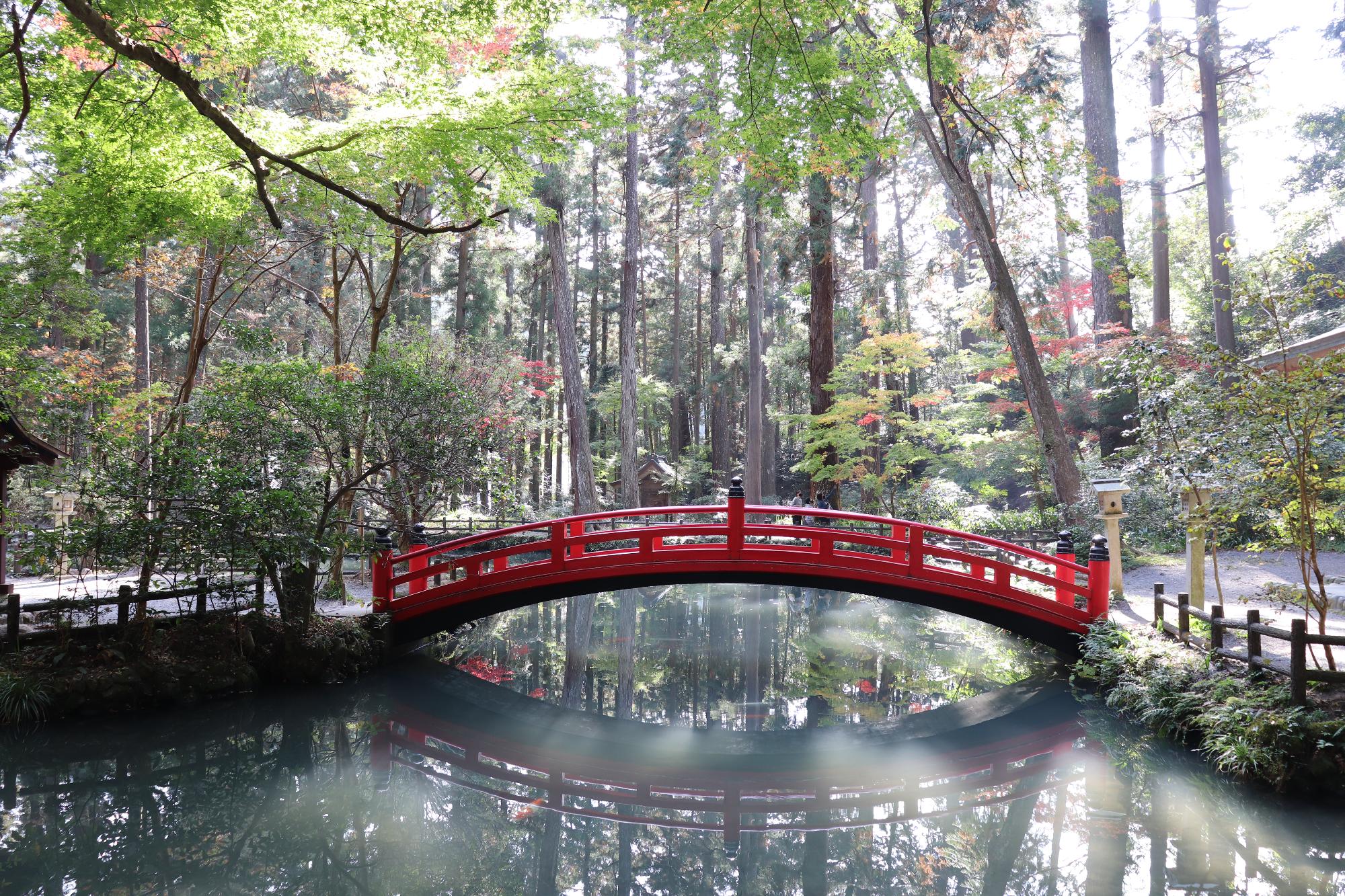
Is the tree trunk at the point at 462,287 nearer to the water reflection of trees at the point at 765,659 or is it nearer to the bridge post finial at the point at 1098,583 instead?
the water reflection of trees at the point at 765,659

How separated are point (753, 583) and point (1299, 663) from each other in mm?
4748

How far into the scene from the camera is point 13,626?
7.14 metres

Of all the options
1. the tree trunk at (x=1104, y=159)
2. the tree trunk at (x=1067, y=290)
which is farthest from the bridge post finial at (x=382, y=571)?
the tree trunk at (x=1104, y=159)

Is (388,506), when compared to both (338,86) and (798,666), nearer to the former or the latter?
(798,666)

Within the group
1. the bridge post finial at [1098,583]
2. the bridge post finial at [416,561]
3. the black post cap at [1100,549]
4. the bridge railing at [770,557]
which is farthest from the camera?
the bridge post finial at [416,561]

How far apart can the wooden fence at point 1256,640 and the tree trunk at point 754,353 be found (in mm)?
10527

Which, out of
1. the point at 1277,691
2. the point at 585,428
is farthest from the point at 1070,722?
the point at 585,428

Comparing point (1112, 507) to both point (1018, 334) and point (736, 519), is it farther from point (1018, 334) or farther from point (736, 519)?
point (736, 519)

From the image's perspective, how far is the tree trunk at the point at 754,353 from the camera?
17562 millimetres

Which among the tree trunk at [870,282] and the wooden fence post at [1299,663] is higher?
the tree trunk at [870,282]

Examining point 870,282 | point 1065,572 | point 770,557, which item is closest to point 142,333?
point 770,557

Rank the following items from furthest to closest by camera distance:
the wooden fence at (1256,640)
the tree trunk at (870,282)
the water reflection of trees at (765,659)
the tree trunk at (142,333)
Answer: the tree trunk at (142,333)
the tree trunk at (870,282)
the water reflection of trees at (765,659)
the wooden fence at (1256,640)

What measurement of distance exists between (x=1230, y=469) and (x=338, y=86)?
14.3 metres

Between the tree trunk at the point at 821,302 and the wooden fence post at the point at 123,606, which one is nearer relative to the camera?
the wooden fence post at the point at 123,606
